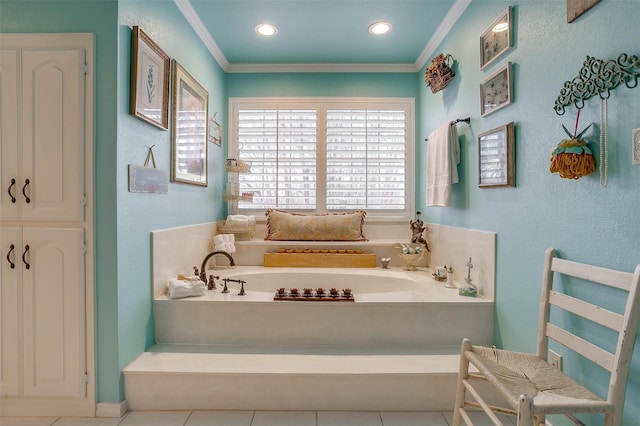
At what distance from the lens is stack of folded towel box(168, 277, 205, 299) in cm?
206

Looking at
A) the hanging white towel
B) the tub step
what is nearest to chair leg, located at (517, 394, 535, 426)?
the tub step

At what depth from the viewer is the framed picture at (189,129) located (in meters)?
2.29

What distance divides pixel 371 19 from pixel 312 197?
1728 millimetres

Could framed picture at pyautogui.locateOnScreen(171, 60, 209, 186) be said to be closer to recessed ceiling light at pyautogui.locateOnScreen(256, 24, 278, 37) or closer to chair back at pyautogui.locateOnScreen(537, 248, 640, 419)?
recessed ceiling light at pyautogui.locateOnScreen(256, 24, 278, 37)

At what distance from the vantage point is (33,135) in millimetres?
1663

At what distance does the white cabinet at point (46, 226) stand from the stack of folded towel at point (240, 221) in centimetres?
155

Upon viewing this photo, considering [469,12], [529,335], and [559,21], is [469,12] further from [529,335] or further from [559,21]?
[529,335]

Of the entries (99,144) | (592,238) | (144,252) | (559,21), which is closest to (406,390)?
(592,238)

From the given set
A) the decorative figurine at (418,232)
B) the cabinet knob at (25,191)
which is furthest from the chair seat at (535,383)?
the cabinet knob at (25,191)

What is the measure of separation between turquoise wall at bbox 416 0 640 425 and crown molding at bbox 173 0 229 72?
2.04 meters

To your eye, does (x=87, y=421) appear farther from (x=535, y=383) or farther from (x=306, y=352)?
(x=535, y=383)

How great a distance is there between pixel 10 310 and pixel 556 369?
263cm

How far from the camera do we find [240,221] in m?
3.20

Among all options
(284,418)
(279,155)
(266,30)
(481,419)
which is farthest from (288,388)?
(266,30)
